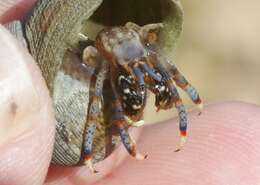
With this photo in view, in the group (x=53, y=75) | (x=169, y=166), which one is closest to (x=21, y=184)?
(x=53, y=75)

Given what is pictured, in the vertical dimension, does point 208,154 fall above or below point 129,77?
below

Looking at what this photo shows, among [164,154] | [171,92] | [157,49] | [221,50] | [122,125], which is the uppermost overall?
[157,49]

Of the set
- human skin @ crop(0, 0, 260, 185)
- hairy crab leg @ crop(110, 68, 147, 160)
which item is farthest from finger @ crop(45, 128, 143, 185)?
hairy crab leg @ crop(110, 68, 147, 160)

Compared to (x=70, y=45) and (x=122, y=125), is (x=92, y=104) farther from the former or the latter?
(x=70, y=45)

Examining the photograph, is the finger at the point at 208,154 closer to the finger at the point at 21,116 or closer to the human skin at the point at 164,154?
the human skin at the point at 164,154

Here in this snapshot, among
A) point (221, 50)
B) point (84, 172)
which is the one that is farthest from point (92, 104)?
point (221, 50)

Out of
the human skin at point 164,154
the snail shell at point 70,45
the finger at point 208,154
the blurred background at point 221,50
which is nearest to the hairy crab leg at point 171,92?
the snail shell at point 70,45
